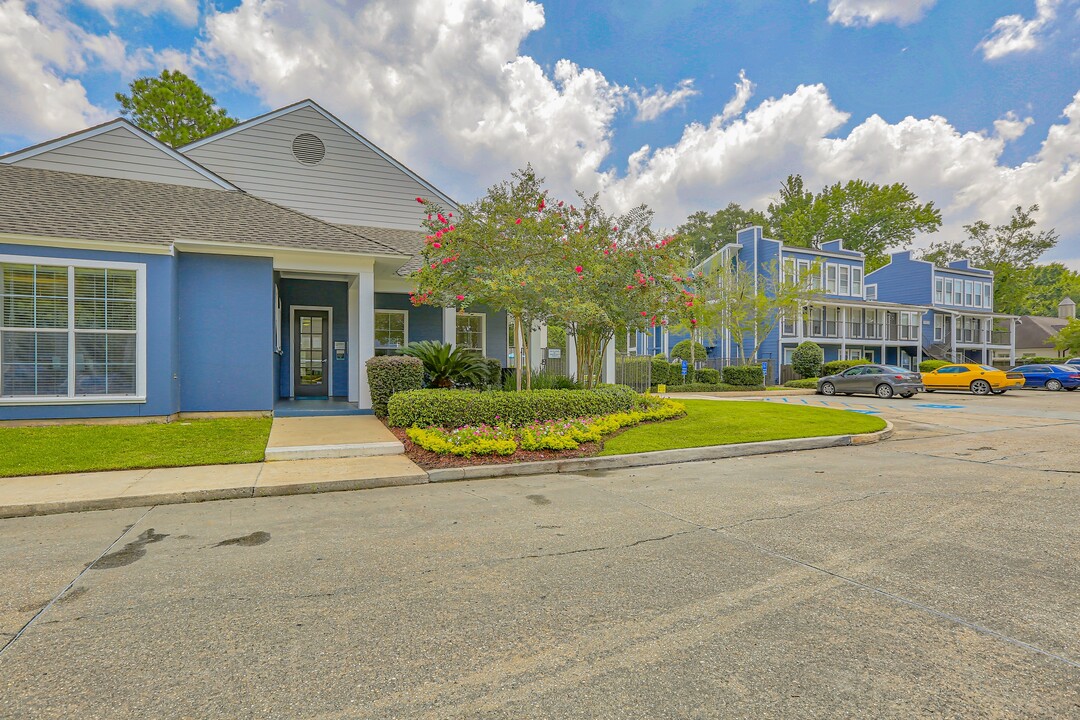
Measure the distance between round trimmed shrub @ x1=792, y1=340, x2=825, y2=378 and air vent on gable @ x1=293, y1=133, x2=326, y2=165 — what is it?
25225 mm

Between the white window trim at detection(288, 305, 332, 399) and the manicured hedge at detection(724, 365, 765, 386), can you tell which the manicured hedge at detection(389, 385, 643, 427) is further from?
the manicured hedge at detection(724, 365, 765, 386)

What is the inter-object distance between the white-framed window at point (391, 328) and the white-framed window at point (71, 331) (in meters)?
5.44

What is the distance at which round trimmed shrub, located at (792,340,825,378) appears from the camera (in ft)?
89.4

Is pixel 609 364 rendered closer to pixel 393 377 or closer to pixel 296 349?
pixel 393 377

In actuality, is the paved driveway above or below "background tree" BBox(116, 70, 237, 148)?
below

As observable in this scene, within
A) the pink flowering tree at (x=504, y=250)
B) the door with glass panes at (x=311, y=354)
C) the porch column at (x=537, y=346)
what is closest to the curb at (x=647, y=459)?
the pink flowering tree at (x=504, y=250)

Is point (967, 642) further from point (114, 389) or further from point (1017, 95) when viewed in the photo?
point (1017, 95)

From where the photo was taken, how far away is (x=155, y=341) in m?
9.22

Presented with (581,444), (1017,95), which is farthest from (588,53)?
(1017,95)

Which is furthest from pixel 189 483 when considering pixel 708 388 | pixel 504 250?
pixel 708 388

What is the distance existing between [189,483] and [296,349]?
27.0 ft

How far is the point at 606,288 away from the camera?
1068 centimetres

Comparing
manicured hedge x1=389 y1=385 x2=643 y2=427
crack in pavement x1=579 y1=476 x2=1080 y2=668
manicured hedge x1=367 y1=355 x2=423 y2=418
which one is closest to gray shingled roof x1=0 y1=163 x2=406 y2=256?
manicured hedge x1=367 y1=355 x2=423 y2=418

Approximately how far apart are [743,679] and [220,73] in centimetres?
2306
